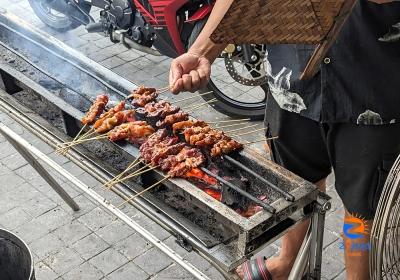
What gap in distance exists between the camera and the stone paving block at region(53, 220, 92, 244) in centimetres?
455

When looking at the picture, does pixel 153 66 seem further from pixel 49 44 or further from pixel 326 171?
pixel 326 171

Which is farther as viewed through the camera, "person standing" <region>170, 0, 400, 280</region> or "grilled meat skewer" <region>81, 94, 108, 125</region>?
"grilled meat skewer" <region>81, 94, 108, 125</region>

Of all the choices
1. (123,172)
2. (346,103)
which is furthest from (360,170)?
(123,172)

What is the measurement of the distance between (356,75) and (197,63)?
807 millimetres

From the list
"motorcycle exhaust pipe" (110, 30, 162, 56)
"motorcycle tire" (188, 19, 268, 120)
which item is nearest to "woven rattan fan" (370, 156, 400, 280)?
"motorcycle tire" (188, 19, 268, 120)

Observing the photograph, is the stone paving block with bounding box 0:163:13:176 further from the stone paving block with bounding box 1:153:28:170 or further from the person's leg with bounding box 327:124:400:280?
the person's leg with bounding box 327:124:400:280

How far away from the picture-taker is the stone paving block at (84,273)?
4.23 meters

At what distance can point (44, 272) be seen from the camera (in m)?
4.27

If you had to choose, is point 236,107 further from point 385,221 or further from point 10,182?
point 385,221

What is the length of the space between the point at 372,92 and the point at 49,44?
2429mm

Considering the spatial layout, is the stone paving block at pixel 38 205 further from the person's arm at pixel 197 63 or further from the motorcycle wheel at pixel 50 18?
the motorcycle wheel at pixel 50 18

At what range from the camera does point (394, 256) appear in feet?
8.96

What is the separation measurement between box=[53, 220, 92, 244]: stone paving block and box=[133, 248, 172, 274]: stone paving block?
0.53 m

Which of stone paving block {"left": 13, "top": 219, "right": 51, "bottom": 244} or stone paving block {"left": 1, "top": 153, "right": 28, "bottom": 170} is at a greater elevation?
stone paving block {"left": 1, "top": 153, "right": 28, "bottom": 170}
